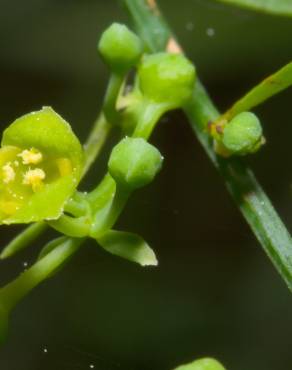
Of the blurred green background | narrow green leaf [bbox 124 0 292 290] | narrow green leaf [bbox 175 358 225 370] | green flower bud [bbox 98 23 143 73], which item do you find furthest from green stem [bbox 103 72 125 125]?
the blurred green background

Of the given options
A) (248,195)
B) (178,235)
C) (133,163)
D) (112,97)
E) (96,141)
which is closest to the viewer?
(133,163)

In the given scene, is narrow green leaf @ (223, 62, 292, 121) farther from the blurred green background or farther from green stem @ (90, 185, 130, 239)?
the blurred green background

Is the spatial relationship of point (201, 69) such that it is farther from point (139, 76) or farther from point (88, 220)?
point (88, 220)

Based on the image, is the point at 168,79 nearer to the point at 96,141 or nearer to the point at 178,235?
the point at 96,141

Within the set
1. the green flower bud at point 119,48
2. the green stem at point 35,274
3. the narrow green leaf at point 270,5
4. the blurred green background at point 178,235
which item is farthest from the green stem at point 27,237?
the blurred green background at point 178,235

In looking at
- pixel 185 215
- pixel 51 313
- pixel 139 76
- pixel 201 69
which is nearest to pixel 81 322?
pixel 51 313

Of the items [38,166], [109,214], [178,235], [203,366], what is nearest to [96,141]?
[38,166]

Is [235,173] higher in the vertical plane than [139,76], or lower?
lower
